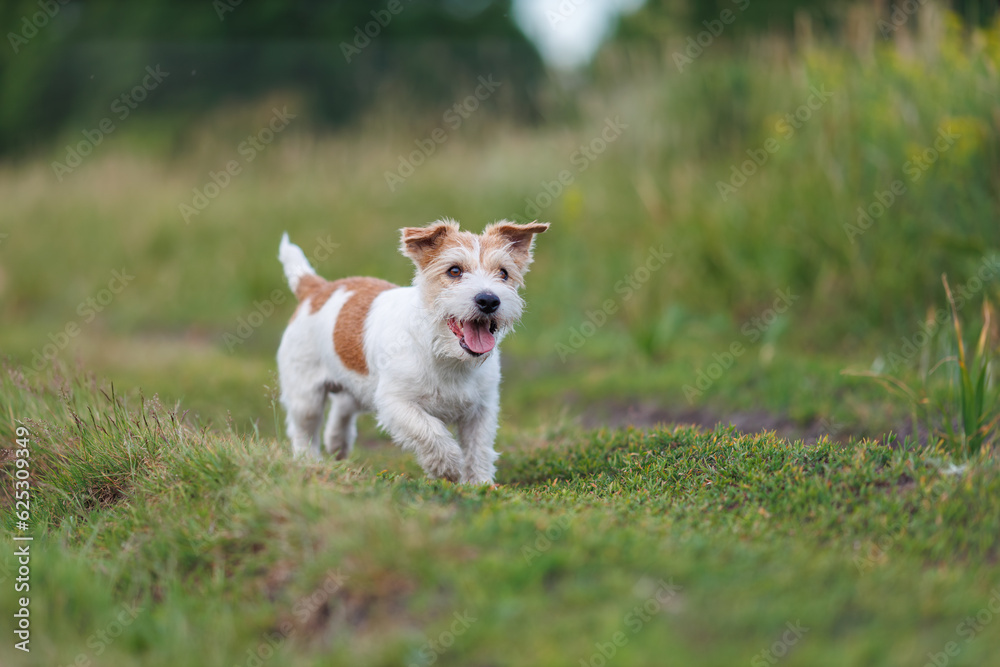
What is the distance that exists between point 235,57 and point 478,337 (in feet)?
60.0

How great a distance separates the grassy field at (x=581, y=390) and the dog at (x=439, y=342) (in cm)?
34

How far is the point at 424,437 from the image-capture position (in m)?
4.43

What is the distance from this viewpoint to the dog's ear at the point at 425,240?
4.55 m

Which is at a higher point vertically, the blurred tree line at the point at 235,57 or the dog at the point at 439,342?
the blurred tree line at the point at 235,57

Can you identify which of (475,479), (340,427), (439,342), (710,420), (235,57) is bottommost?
(710,420)

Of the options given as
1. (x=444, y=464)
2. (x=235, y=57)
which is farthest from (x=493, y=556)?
(x=235, y=57)

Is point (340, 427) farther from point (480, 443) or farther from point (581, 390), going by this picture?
point (581, 390)

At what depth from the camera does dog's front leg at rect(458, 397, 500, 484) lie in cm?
468

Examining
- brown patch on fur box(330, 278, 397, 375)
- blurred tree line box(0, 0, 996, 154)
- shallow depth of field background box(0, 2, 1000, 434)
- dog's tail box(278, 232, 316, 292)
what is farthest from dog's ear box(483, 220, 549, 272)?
blurred tree line box(0, 0, 996, 154)

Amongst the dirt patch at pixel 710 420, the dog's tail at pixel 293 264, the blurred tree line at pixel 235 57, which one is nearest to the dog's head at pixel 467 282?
the dog's tail at pixel 293 264

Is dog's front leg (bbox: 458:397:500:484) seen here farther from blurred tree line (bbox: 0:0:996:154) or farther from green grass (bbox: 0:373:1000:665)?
blurred tree line (bbox: 0:0:996:154)

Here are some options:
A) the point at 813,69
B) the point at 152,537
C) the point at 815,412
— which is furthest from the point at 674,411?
the point at 813,69

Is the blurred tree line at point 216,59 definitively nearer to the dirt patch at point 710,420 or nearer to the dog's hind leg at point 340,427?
the dirt patch at point 710,420

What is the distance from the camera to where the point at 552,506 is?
12.9ft
